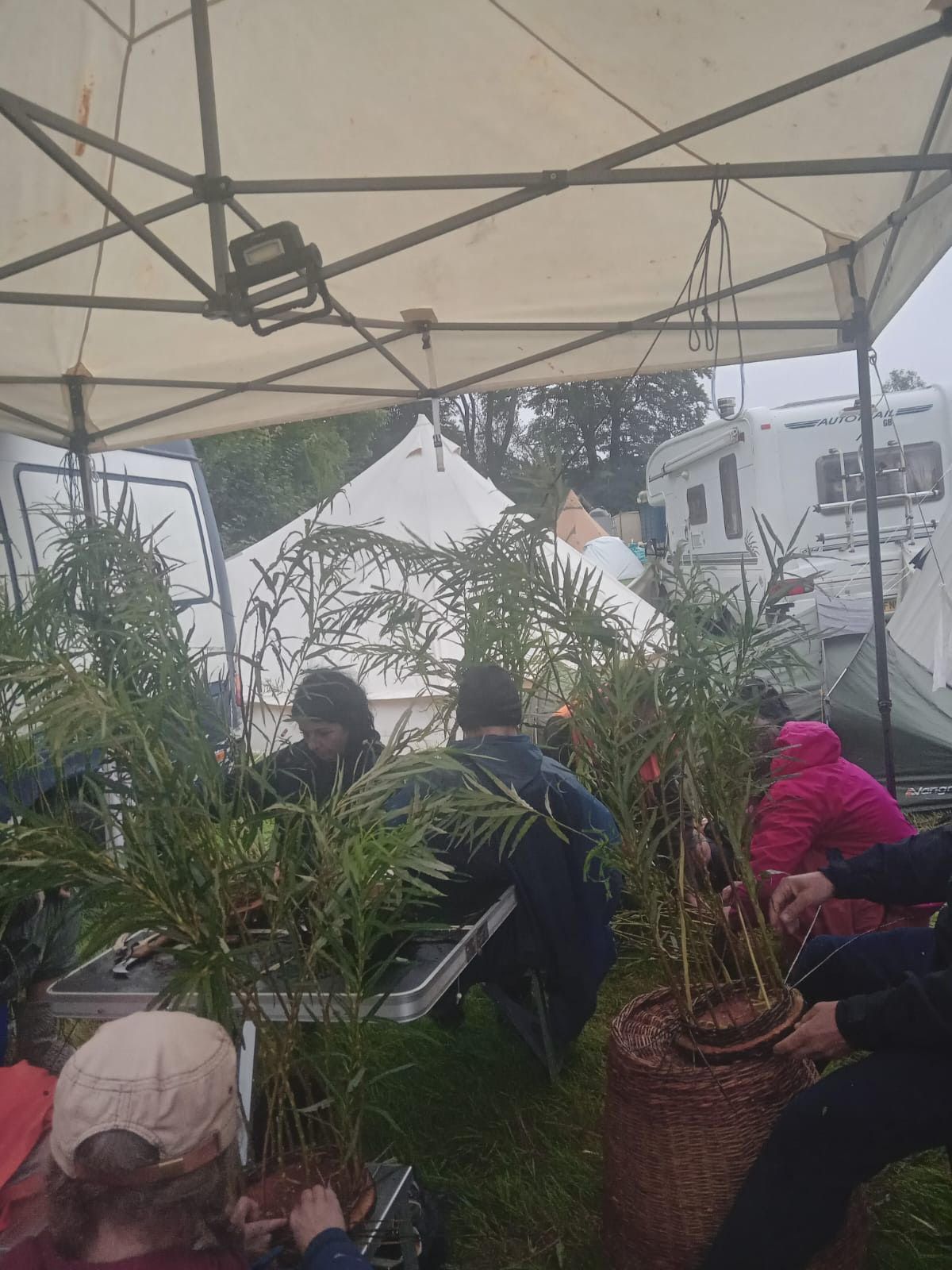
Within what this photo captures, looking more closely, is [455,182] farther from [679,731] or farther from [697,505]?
[697,505]

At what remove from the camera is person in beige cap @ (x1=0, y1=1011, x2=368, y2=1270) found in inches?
46.8

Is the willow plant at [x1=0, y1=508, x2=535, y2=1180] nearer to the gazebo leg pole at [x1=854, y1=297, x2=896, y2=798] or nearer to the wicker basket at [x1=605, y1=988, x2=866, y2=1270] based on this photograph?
the wicker basket at [x1=605, y1=988, x2=866, y2=1270]

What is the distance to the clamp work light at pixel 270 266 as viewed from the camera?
8.32 ft

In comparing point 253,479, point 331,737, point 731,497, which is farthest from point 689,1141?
point 253,479

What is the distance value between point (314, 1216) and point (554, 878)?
123 centimetres

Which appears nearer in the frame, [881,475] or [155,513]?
[155,513]

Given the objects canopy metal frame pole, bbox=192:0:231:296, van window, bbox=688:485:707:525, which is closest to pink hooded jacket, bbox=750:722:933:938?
canopy metal frame pole, bbox=192:0:231:296

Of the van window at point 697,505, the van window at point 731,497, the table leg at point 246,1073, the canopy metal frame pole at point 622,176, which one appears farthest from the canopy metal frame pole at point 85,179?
the van window at point 697,505

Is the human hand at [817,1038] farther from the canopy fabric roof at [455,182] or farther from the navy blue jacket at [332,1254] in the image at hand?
the canopy fabric roof at [455,182]

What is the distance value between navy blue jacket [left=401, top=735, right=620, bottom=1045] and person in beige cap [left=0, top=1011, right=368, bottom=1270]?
43.1 inches

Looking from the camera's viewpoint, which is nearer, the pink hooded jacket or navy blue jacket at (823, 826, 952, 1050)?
navy blue jacket at (823, 826, 952, 1050)

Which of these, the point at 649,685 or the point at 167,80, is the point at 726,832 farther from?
the point at 167,80

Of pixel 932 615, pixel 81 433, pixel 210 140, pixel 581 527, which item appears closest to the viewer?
pixel 210 140

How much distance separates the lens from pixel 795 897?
229cm
